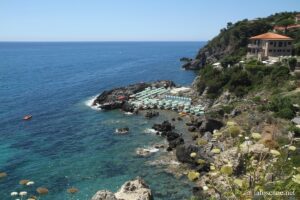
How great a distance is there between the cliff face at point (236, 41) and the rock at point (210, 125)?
30040mm

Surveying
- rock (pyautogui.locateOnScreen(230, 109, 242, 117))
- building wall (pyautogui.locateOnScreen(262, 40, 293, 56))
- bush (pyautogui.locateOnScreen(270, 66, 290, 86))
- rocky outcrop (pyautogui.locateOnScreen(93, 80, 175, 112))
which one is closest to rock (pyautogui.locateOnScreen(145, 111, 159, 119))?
rocky outcrop (pyautogui.locateOnScreen(93, 80, 175, 112))

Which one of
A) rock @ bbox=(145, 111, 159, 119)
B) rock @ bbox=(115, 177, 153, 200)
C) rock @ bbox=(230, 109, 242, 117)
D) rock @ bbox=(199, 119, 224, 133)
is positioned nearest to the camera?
rock @ bbox=(115, 177, 153, 200)

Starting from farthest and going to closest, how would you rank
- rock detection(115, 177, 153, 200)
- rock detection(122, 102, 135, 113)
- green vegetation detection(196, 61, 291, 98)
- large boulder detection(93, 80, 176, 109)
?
large boulder detection(93, 80, 176, 109) < rock detection(122, 102, 135, 113) < green vegetation detection(196, 61, 291, 98) < rock detection(115, 177, 153, 200)

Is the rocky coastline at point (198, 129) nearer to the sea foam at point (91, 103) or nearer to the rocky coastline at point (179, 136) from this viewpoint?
the rocky coastline at point (179, 136)

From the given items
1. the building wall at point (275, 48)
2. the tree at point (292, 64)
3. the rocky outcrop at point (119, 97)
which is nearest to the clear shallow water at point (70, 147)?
the rocky outcrop at point (119, 97)

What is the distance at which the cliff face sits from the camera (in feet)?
291

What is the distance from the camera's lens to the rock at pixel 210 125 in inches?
1798

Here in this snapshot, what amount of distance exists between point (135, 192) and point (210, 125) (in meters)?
21.8

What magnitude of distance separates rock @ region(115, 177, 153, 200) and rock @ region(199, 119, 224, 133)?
19.7 meters

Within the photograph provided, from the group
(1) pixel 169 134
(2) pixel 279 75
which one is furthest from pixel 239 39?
(1) pixel 169 134

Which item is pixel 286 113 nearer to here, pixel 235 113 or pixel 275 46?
pixel 235 113

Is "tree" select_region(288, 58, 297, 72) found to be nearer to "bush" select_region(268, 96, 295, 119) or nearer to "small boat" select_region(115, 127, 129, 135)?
"bush" select_region(268, 96, 295, 119)

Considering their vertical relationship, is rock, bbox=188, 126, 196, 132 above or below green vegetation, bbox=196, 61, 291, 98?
below

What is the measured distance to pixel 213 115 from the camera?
161ft
